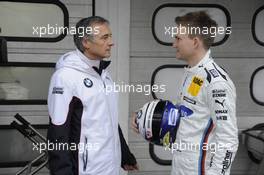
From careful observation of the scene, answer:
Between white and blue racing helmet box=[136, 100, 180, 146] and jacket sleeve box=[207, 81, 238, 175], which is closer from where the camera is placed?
jacket sleeve box=[207, 81, 238, 175]

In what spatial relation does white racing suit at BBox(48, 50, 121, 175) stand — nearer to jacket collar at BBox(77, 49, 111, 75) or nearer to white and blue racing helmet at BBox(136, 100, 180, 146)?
jacket collar at BBox(77, 49, 111, 75)

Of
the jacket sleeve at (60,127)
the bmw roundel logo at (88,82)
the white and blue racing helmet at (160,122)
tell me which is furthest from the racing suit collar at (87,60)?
the white and blue racing helmet at (160,122)

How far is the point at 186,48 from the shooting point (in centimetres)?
261

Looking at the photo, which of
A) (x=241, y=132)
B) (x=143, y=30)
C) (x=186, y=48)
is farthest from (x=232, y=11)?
(x=186, y=48)

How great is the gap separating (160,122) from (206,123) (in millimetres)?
300

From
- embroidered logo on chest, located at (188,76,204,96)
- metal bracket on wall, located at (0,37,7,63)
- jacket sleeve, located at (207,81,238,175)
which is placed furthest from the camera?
metal bracket on wall, located at (0,37,7,63)

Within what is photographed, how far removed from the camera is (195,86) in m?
2.56

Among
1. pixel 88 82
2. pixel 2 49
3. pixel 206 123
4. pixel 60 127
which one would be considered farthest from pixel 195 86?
pixel 2 49

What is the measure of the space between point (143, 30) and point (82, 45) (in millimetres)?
1644

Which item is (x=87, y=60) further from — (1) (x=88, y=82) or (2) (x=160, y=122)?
(2) (x=160, y=122)

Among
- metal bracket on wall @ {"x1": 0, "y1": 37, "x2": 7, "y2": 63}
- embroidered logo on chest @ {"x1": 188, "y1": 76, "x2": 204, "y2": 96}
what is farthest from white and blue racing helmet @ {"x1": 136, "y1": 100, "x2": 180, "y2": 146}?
metal bracket on wall @ {"x1": 0, "y1": 37, "x2": 7, "y2": 63}

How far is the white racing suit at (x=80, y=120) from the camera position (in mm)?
2543

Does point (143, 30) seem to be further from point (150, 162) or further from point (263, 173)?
point (263, 173)

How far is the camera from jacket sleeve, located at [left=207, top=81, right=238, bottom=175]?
7.77 ft
